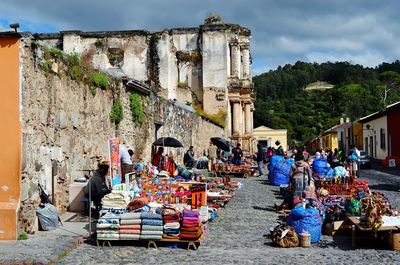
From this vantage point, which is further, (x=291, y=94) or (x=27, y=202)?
(x=291, y=94)

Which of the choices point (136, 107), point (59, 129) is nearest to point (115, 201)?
point (59, 129)

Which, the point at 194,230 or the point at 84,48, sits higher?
the point at 84,48

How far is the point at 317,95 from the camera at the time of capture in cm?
11044

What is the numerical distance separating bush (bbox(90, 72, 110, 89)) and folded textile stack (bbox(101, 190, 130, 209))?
3758mm

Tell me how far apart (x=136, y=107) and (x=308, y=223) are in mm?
8080

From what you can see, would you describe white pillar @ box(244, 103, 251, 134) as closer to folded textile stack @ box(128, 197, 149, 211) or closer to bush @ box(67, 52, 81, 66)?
bush @ box(67, 52, 81, 66)

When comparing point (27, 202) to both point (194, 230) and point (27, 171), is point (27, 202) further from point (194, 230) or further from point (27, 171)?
point (194, 230)

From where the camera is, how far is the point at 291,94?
115188mm

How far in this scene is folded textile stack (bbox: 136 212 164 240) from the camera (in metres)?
8.36

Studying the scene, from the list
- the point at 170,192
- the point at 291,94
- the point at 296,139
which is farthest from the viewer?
the point at 291,94

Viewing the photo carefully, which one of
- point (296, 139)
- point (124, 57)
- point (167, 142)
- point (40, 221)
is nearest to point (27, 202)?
point (40, 221)

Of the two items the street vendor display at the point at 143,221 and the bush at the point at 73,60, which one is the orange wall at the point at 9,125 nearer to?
the street vendor display at the point at 143,221

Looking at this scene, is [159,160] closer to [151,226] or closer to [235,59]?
[151,226]

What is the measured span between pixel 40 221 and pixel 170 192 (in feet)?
10.6
